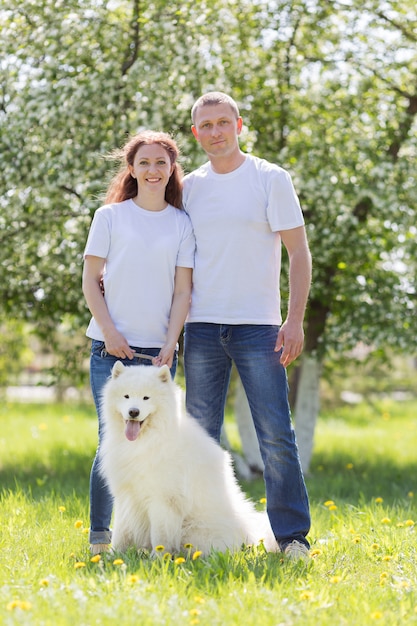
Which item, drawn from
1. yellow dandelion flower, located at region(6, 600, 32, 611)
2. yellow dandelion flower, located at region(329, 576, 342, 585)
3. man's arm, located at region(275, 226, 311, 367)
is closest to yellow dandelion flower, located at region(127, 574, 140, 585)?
yellow dandelion flower, located at region(6, 600, 32, 611)

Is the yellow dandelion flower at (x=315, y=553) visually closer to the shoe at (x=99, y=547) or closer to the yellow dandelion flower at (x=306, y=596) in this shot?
the yellow dandelion flower at (x=306, y=596)

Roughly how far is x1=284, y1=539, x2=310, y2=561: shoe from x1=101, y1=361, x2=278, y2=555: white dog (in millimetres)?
264

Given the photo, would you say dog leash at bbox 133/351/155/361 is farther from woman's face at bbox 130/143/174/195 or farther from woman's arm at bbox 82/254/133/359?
woman's face at bbox 130/143/174/195

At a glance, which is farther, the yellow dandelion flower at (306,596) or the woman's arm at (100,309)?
the woman's arm at (100,309)

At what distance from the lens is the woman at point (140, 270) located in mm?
4289

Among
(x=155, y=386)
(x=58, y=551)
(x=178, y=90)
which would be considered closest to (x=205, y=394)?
(x=155, y=386)

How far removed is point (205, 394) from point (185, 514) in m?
0.72

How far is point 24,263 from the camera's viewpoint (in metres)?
8.39

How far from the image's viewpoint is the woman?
4289 millimetres

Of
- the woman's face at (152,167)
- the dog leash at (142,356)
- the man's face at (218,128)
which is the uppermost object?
the man's face at (218,128)

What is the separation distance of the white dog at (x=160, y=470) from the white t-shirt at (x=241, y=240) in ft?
1.86

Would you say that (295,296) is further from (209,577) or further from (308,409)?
(308,409)

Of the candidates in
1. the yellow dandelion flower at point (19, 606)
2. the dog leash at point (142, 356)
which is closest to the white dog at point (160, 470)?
the dog leash at point (142, 356)

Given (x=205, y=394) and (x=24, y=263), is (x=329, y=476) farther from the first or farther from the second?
(x=205, y=394)
